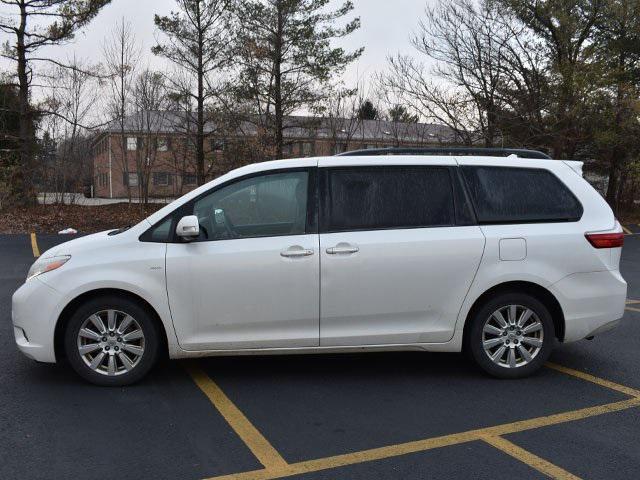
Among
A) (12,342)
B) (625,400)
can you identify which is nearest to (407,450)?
(625,400)

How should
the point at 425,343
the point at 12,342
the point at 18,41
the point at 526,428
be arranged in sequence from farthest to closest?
1. the point at 18,41
2. the point at 12,342
3. the point at 425,343
4. the point at 526,428

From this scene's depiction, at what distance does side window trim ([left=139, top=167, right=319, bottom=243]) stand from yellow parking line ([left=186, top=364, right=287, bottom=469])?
119 centimetres

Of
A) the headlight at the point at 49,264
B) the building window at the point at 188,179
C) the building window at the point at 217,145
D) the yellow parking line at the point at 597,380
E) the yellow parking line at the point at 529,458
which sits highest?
the building window at the point at 217,145

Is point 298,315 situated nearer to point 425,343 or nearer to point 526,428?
point 425,343

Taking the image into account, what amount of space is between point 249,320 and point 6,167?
1974cm

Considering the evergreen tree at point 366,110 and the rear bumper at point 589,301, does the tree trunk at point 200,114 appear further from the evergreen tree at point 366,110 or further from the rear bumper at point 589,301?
the rear bumper at point 589,301

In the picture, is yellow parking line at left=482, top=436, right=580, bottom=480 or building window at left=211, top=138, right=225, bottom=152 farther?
building window at left=211, top=138, right=225, bottom=152

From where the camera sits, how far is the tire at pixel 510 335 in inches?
181

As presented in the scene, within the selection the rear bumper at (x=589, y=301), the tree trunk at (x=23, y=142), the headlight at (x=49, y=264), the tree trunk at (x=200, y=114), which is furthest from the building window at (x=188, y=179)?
the rear bumper at (x=589, y=301)

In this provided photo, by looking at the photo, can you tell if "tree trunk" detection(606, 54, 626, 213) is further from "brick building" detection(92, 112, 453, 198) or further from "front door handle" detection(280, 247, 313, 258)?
"front door handle" detection(280, 247, 313, 258)

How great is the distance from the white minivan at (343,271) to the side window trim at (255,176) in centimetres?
2

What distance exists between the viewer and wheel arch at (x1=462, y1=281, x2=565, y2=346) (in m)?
4.62

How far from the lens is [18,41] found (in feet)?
66.4

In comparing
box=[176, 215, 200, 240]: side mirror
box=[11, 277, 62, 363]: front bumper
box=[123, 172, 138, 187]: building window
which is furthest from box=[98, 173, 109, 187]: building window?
box=[176, 215, 200, 240]: side mirror
